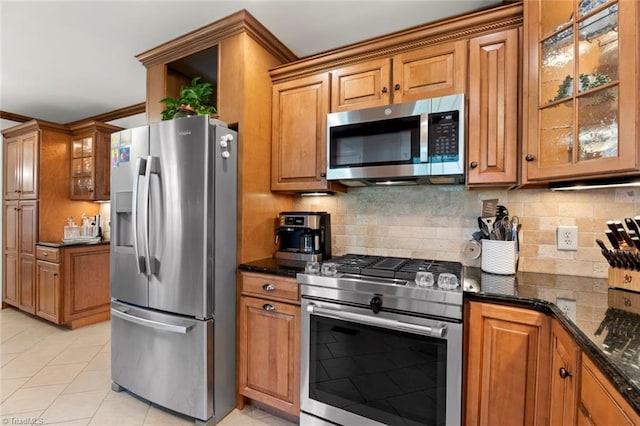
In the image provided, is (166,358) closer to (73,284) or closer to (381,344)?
(381,344)

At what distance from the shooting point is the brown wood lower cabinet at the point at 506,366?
1.19 metres

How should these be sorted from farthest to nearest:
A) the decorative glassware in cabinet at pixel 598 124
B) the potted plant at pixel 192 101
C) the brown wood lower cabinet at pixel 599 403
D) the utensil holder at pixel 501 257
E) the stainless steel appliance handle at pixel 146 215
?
1. the potted plant at pixel 192 101
2. the stainless steel appliance handle at pixel 146 215
3. the utensil holder at pixel 501 257
4. the decorative glassware in cabinet at pixel 598 124
5. the brown wood lower cabinet at pixel 599 403

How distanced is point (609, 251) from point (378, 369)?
1.24 meters

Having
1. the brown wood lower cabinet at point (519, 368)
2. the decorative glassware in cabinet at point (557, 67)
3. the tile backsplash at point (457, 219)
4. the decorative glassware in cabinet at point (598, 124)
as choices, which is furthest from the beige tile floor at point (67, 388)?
the decorative glassware in cabinet at point (557, 67)

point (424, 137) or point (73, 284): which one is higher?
point (424, 137)

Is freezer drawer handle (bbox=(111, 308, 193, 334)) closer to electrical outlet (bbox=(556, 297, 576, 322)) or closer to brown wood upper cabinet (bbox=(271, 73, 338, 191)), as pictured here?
brown wood upper cabinet (bbox=(271, 73, 338, 191))

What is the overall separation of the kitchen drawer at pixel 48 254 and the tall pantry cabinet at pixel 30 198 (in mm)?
139

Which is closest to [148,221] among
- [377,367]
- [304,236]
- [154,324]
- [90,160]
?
[154,324]

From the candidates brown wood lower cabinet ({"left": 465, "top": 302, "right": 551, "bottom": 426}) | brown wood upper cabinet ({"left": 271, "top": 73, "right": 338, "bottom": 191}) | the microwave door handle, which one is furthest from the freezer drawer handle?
the microwave door handle

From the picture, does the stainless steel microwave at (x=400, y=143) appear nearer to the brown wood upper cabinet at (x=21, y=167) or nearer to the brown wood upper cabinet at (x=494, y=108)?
the brown wood upper cabinet at (x=494, y=108)

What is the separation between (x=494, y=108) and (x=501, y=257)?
32.4 inches

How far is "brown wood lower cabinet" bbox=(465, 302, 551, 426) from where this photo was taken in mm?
1188

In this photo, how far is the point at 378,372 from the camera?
4.83 ft

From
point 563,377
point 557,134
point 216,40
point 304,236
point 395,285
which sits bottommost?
point 563,377
